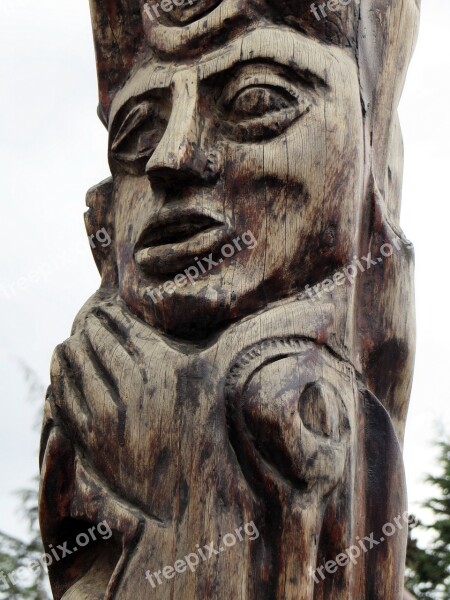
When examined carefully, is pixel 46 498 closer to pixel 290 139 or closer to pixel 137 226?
pixel 137 226

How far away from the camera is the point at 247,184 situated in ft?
11.3

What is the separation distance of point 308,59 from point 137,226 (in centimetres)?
92

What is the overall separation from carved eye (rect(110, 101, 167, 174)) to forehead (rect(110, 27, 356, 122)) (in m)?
0.10

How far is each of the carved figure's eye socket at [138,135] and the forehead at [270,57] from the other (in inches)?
3.8

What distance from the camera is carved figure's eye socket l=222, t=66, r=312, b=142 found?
11.4 feet

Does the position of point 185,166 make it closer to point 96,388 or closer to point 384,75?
point 96,388

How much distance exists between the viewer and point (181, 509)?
9.98ft

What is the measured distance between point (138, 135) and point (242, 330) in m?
1.05

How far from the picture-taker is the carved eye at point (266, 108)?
3.47m

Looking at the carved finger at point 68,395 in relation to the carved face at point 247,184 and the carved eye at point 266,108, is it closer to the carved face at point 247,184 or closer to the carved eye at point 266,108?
the carved face at point 247,184

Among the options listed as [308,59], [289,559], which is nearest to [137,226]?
[308,59]

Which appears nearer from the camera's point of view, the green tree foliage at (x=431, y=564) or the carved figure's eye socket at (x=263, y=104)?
the carved figure's eye socket at (x=263, y=104)

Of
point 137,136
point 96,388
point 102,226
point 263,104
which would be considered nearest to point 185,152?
point 263,104

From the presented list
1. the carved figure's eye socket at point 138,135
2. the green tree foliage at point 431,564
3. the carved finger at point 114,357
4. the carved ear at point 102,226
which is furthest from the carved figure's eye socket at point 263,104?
the green tree foliage at point 431,564
